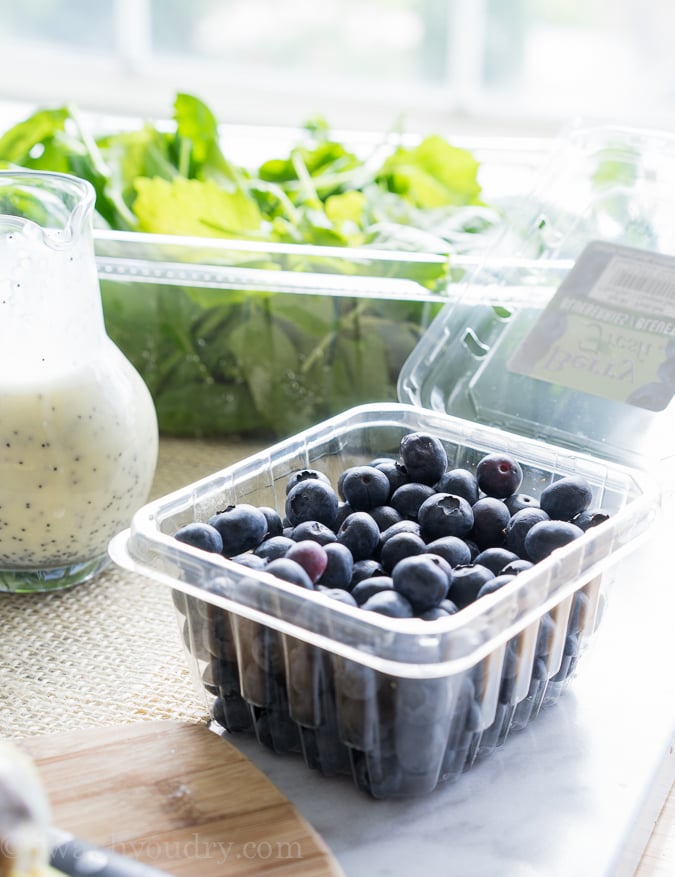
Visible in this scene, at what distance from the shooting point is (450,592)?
64 centimetres

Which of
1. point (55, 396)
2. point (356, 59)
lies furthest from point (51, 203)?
point (356, 59)

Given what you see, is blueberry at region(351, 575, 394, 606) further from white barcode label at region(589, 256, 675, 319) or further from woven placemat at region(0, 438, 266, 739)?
white barcode label at region(589, 256, 675, 319)

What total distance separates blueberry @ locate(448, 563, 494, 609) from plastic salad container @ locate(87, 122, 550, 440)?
39 centimetres

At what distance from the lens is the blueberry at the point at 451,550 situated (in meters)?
0.66

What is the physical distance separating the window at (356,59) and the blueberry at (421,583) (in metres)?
1.42

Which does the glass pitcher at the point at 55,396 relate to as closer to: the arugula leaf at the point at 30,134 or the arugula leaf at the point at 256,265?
the arugula leaf at the point at 256,265

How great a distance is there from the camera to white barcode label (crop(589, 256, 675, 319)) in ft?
3.04

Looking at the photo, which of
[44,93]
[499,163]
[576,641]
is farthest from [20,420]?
[44,93]

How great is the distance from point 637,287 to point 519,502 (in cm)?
29

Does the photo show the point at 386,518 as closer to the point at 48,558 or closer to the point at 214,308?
the point at 48,558

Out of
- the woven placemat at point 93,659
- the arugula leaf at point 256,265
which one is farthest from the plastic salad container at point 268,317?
the woven placemat at point 93,659

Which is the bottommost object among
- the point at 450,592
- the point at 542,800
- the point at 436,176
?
the point at 542,800

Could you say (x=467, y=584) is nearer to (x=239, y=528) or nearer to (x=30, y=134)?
(x=239, y=528)

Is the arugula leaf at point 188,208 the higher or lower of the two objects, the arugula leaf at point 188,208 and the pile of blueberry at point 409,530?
the higher
